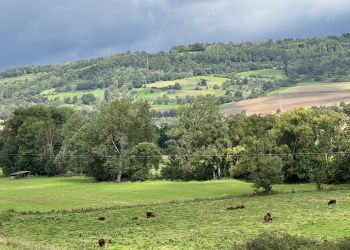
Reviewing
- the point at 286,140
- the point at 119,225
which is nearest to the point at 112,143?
the point at 286,140

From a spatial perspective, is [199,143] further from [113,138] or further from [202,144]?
[113,138]

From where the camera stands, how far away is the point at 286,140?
9975cm

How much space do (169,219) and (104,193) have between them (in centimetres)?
3400

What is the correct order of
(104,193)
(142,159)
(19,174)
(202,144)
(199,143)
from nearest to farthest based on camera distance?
(104,193) < (142,159) < (199,143) < (202,144) < (19,174)

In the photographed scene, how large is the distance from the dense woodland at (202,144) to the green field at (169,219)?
7.63 metres

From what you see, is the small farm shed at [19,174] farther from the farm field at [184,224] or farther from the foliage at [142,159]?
the farm field at [184,224]

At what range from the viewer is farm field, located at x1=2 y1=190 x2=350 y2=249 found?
4181 centimetres

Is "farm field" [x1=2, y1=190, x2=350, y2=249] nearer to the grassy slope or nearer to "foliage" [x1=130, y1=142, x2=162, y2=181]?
the grassy slope

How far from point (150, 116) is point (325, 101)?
289 ft

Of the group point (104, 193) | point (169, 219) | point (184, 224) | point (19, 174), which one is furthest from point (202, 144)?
point (184, 224)

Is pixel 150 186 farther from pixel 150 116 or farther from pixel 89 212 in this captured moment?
pixel 89 212

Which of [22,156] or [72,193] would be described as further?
[22,156]

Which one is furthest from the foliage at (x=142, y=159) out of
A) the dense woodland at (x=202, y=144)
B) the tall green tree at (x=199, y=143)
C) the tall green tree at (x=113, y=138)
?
the tall green tree at (x=199, y=143)

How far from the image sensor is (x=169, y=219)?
55625 millimetres
